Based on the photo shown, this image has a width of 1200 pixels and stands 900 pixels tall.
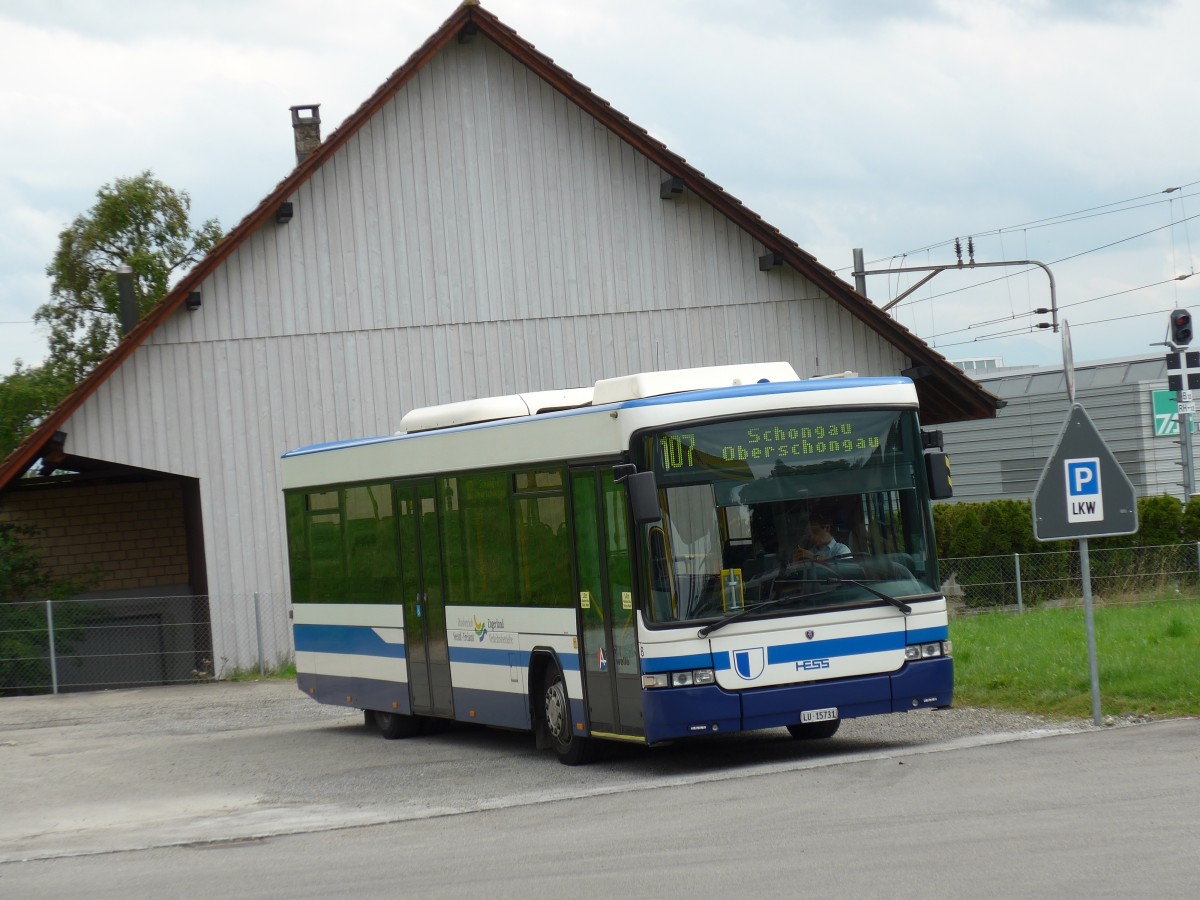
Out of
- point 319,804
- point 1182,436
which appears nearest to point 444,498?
point 319,804

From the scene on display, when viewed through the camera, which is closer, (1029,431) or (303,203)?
(303,203)

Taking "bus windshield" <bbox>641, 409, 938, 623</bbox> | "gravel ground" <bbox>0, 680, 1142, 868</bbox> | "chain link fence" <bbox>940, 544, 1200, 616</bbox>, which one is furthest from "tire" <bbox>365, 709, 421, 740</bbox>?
"chain link fence" <bbox>940, 544, 1200, 616</bbox>

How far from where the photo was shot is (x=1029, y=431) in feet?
147

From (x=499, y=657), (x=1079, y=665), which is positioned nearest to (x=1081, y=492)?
(x=1079, y=665)

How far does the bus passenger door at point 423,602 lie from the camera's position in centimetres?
1603

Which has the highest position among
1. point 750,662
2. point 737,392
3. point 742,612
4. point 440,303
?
point 440,303

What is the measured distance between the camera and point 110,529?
105 ft

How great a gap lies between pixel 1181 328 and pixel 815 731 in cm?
1958

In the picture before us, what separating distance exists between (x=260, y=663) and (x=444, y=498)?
11946 millimetres

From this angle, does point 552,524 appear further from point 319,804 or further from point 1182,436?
point 1182,436

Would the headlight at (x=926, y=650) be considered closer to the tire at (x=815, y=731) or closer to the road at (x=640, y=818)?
the road at (x=640, y=818)

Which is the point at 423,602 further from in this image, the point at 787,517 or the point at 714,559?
the point at 787,517

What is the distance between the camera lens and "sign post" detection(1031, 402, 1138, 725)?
13.2m

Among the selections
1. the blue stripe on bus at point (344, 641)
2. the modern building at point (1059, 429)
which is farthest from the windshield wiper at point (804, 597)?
the modern building at point (1059, 429)
